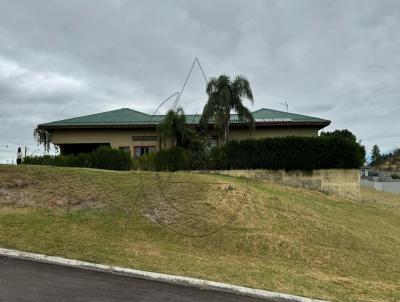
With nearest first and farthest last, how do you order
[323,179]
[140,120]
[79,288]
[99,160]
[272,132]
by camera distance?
[79,288] → [99,160] → [323,179] → [272,132] → [140,120]

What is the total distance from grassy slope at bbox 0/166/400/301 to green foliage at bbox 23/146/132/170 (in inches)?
199

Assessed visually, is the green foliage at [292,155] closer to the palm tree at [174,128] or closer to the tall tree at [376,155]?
the palm tree at [174,128]

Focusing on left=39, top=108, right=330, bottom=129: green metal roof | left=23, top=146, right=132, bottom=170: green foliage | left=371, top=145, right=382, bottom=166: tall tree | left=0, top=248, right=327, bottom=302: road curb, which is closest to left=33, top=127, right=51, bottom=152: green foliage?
left=39, top=108, right=330, bottom=129: green metal roof

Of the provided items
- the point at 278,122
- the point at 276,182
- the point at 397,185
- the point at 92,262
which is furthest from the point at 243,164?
the point at 397,185

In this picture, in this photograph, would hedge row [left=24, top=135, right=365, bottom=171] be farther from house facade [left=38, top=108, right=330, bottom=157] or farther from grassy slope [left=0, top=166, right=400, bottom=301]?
grassy slope [left=0, top=166, right=400, bottom=301]

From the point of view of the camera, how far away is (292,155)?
843 inches

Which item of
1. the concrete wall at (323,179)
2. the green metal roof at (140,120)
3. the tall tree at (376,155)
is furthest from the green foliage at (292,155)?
the tall tree at (376,155)

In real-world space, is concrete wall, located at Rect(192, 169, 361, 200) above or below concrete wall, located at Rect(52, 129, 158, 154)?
below

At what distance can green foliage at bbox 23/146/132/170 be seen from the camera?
19688 millimetres

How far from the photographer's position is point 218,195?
13.3 meters

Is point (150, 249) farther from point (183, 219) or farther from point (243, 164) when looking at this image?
point (243, 164)

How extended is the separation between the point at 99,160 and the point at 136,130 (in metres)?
7.51

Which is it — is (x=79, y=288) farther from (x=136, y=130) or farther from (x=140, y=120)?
(x=140, y=120)

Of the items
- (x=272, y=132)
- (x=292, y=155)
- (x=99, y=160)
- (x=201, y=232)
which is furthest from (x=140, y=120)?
(x=201, y=232)
